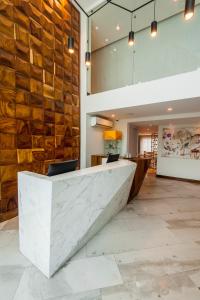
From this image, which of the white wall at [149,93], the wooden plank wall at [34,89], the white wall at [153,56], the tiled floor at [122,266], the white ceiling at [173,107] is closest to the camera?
the tiled floor at [122,266]

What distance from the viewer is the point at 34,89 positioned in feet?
12.7

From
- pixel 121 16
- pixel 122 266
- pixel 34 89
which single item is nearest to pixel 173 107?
pixel 121 16

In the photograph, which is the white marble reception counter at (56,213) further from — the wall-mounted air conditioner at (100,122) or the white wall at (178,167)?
the white wall at (178,167)

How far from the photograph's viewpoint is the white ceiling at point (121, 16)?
5121 millimetres

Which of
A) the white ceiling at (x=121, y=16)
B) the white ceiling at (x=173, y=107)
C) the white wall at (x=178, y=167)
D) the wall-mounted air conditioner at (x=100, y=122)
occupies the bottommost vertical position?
the white wall at (x=178, y=167)

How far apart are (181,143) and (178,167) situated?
3.32 feet

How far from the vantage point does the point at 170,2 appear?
5.04m

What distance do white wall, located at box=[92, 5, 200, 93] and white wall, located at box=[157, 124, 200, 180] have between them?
2.95 m

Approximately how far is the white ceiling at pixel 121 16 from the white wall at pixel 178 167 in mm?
3948

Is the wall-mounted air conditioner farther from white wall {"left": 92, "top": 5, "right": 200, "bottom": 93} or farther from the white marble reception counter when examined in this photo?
the white marble reception counter

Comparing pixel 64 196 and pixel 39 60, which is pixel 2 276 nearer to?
pixel 64 196

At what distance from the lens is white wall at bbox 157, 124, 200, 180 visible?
21.7ft

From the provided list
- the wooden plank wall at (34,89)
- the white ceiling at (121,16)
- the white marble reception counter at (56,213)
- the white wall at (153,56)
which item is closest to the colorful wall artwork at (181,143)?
the white wall at (153,56)

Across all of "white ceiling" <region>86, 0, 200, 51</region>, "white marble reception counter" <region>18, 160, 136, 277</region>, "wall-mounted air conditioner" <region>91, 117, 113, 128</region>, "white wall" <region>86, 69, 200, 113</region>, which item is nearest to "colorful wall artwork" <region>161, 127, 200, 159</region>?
"wall-mounted air conditioner" <region>91, 117, 113, 128</region>
